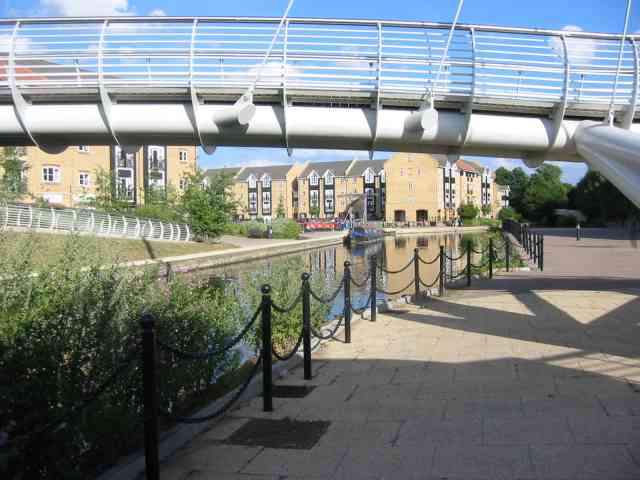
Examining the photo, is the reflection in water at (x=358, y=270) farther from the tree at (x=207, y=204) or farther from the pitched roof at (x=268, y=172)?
the pitched roof at (x=268, y=172)

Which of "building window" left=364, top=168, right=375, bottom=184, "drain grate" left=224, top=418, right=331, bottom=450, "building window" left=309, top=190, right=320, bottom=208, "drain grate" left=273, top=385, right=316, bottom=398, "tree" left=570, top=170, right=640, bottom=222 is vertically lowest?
"drain grate" left=273, top=385, right=316, bottom=398

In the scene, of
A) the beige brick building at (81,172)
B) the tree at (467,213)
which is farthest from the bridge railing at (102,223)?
the tree at (467,213)

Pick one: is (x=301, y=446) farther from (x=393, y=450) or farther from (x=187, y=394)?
(x=187, y=394)

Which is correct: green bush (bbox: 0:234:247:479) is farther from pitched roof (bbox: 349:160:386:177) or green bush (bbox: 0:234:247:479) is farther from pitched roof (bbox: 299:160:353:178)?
pitched roof (bbox: 299:160:353:178)

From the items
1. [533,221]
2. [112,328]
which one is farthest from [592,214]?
[533,221]

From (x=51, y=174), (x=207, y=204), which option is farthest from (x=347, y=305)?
(x=51, y=174)

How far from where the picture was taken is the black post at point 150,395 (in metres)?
3.57

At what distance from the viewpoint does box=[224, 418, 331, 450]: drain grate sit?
179 inches

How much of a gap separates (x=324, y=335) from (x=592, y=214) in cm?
554

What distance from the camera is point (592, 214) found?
10.9 meters

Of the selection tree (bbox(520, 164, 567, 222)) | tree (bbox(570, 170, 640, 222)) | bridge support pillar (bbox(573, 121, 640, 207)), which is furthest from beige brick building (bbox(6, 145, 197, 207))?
tree (bbox(520, 164, 567, 222))

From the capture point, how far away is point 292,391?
237 inches

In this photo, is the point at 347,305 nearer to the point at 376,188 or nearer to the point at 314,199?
the point at 376,188

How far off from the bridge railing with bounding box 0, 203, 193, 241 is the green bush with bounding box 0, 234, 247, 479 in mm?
21133
